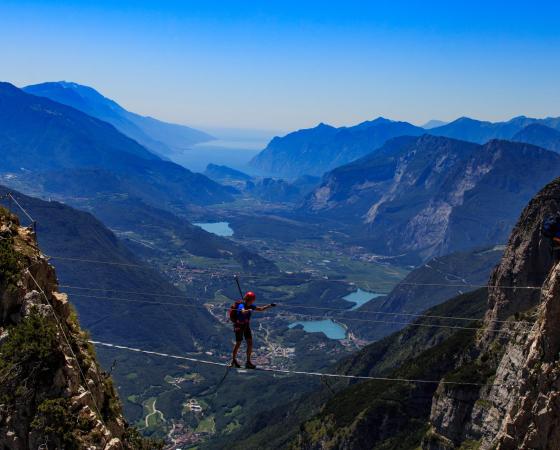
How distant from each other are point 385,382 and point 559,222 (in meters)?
77.3

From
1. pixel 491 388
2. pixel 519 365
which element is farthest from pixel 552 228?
pixel 491 388

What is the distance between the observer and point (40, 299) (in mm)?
20953

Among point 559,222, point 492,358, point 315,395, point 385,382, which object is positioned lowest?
point 315,395

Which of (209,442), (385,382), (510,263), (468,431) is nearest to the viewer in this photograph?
(468,431)

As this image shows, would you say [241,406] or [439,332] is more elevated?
[439,332]

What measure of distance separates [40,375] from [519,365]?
117ft

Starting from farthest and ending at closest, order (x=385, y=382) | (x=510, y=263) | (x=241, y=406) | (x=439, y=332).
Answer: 1. (x=241, y=406)
2. (x=439, y=332)
3. (x=385, y=382)
4. (x=510, y=263)

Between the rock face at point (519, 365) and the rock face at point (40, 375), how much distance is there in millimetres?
14613

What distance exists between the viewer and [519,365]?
44.7m

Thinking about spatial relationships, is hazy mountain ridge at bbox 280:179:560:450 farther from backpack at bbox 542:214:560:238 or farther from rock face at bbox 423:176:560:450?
backpack at bbox 542:214:560:238

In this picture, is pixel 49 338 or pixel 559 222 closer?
pixel 49 338

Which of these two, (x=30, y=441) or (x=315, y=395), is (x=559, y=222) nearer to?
(x=30, y=441)

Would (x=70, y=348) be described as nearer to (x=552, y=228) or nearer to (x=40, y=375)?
(x=40, y=375)

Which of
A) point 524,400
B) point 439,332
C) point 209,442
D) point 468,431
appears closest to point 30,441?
point 524,400
